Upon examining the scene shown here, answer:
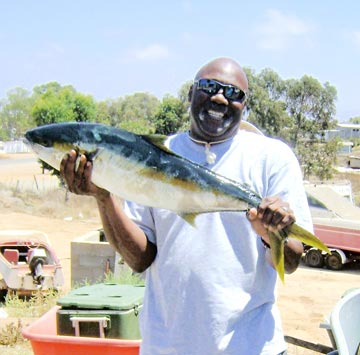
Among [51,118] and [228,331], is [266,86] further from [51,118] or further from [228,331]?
[228,331]

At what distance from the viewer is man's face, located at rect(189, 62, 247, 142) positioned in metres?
2.60

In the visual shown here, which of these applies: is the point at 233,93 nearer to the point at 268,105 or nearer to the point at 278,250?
the point at 278,250

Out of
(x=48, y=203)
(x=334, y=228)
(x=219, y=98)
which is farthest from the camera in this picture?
(x=48, y=203)

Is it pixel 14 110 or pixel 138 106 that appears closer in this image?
pixel 138 106

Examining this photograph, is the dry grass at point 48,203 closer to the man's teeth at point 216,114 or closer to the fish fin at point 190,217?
the man's teeth at point 216,114

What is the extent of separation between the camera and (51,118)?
33.5m

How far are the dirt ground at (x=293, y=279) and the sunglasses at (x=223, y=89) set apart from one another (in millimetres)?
742

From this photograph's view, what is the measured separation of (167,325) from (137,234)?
1.17 feet

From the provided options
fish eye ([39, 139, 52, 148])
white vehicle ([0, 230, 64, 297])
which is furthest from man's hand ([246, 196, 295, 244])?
white vehicle ([0, 230, 64, 297])

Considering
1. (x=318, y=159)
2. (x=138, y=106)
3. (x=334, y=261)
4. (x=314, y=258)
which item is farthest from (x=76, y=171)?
(x=138, y=106)

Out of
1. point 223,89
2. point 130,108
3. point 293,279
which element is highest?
point 130,108

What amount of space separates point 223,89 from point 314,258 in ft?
45.3

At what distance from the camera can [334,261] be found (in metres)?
15.5

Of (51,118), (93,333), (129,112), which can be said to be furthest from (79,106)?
(129,112)
